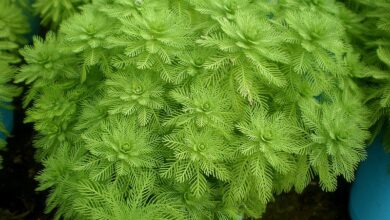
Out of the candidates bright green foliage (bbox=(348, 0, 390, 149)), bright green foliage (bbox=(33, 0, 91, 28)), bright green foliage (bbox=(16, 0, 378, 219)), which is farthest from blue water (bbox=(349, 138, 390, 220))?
bright green foliage (bbox=(33, 0, 91, 28))

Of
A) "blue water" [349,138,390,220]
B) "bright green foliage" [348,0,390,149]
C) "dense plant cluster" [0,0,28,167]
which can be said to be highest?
"bright green foliage" [348,0,390,149]

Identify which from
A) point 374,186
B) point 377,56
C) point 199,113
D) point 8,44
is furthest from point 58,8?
point 374,186

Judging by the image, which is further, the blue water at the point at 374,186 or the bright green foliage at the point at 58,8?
the bright green foliage at the point at 58,8

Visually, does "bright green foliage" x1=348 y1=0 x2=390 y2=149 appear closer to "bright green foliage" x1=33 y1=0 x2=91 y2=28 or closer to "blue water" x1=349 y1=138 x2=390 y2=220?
"blue water" x1=349 y1=138 x2=390 y2=220

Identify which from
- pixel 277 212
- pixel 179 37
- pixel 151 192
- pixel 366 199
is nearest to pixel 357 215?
pixel 366 199

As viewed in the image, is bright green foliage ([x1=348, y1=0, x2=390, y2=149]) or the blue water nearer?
bright green foliage ([x1=348, y1=0, x2=390, y2=149])

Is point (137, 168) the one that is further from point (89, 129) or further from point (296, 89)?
point (296, 89)

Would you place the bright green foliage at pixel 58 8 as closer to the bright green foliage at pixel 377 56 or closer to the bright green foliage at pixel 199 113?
the bright green foliage at pixel 199 113

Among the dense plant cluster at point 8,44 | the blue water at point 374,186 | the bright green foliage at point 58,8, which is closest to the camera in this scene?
the dense plant cluster at point 8,44

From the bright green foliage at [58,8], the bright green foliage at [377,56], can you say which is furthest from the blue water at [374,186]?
the bright green foliage at [58,8]
